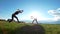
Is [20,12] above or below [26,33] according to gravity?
above

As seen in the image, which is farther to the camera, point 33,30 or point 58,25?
point 58,25

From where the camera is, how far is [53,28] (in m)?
6.44

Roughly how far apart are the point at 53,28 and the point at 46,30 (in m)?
0.41

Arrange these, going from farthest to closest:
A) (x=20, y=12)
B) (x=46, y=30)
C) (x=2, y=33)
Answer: (x=20, y=12)
(x=46, y=30)
(x=2, y=33)

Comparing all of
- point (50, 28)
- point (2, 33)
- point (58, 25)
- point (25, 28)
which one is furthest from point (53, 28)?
point (2, 33)

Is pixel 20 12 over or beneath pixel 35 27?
over

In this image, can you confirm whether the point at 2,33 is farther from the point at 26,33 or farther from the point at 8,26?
the point at 26,33

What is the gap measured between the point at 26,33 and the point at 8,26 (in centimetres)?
72

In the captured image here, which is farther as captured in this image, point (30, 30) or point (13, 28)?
point (30, 30)

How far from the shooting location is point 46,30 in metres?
6.17

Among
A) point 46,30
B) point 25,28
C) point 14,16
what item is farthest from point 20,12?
point 46,30

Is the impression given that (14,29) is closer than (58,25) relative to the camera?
Yes

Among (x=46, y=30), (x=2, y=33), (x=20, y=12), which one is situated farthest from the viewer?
(x=20, y=12)

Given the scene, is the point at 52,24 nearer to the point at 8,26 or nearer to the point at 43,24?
the point at 43,24
